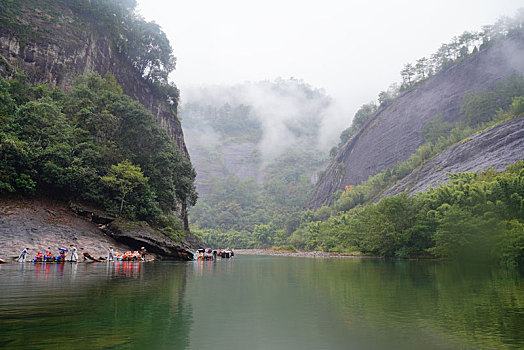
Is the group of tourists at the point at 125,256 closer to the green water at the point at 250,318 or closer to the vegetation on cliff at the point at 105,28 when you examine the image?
the green water at the point at 250,318

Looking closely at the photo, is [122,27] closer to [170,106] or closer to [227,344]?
[170,106]

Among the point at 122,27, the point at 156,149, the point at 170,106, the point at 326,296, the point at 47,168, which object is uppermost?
the point at 122,27

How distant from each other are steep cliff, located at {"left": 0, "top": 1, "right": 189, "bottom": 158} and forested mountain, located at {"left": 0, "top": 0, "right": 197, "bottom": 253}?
11cm

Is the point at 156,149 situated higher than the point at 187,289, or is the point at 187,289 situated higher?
the point at 156,149

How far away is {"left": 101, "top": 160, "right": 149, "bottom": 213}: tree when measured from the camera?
3016 cm

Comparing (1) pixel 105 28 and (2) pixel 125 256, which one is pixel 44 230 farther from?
(1) pixel 105 28

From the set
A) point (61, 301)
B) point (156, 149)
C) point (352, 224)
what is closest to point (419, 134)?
point (352, 224)

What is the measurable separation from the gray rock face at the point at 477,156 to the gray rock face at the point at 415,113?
59.1 ft

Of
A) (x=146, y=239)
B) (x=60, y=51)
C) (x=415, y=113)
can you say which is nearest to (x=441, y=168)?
(x=415, y=113)

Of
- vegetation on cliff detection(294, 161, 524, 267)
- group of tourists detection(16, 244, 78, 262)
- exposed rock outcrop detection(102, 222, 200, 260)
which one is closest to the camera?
group of tourists detection(16, 244, 78, 262)

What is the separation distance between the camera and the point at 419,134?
7462 centimetres

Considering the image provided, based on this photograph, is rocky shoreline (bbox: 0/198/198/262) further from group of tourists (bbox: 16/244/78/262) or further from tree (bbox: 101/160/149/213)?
tree (bbox: 101/160/149/213)

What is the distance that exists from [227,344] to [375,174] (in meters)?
78.4

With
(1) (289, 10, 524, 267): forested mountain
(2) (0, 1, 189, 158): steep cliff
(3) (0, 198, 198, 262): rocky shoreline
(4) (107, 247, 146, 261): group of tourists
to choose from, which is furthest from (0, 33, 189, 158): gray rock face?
(1) (289, 10, 524, 267): forested mountain
